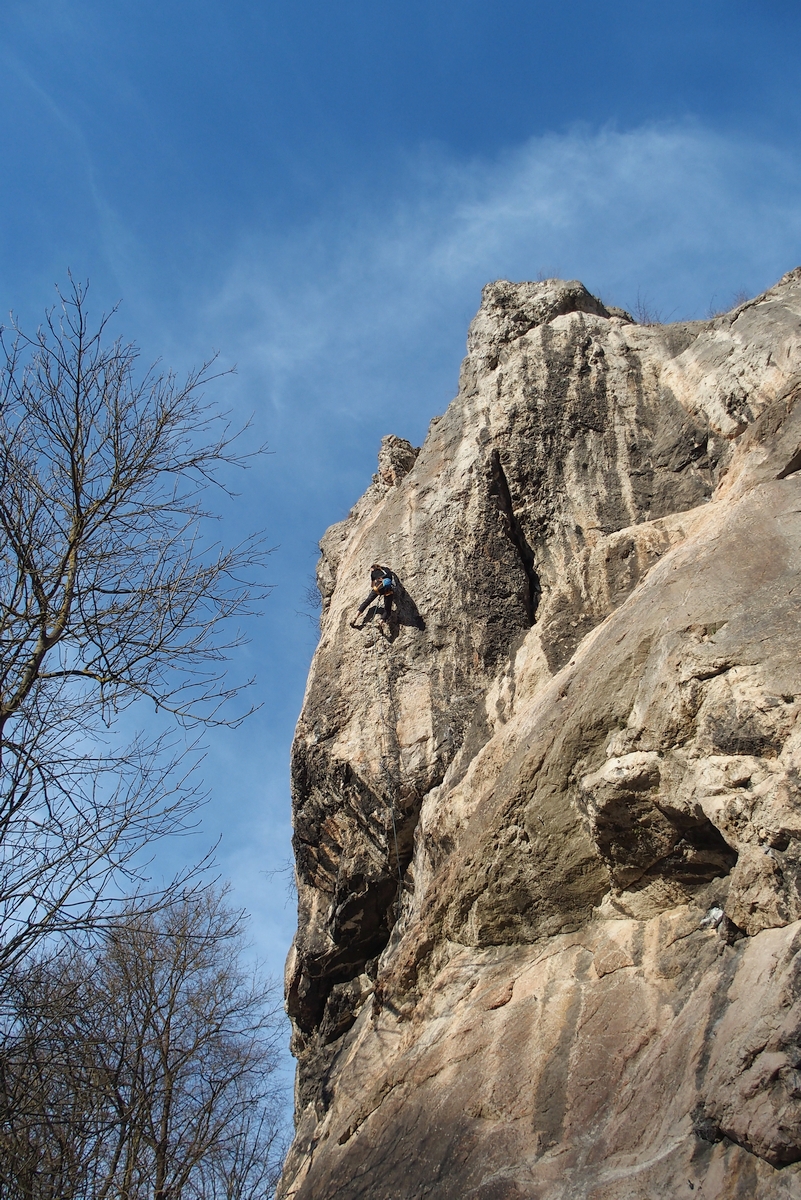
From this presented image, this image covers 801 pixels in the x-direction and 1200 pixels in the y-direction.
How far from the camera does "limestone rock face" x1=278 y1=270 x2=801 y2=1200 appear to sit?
21.7 ft

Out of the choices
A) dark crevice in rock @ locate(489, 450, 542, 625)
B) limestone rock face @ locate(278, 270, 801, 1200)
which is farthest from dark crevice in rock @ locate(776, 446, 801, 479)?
dark crevice in rock @ locate(489, 450, 542, 625)

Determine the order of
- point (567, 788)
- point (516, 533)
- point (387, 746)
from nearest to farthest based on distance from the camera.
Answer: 1. point (567, 788)
2. point (387, 746)
3. point (516, 533)

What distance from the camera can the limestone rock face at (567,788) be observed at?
261 inches

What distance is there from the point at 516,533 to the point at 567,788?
4585mm

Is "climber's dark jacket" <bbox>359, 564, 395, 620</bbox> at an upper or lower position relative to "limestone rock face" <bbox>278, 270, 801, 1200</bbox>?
upper

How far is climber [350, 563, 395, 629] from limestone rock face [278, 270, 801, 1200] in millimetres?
183

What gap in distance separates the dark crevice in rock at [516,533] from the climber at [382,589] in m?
1.69

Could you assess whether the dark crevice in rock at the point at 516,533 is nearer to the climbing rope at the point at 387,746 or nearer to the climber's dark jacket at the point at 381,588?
the climber's dark jacket at the point at 381,588

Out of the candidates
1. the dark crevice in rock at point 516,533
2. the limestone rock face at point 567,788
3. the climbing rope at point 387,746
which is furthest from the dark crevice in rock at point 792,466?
the climbing rope at point 387,746

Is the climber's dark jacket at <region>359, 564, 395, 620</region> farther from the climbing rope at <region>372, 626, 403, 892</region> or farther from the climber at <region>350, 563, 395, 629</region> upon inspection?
the climbing rope at <region>372, 626, 403, 892</region>

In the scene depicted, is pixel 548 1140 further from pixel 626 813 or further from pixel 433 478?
pixel 433 478

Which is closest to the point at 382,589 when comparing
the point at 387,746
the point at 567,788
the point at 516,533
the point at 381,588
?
the point at 381,588

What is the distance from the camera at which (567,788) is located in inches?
345

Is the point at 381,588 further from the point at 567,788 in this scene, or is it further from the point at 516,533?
the point at 567,788
